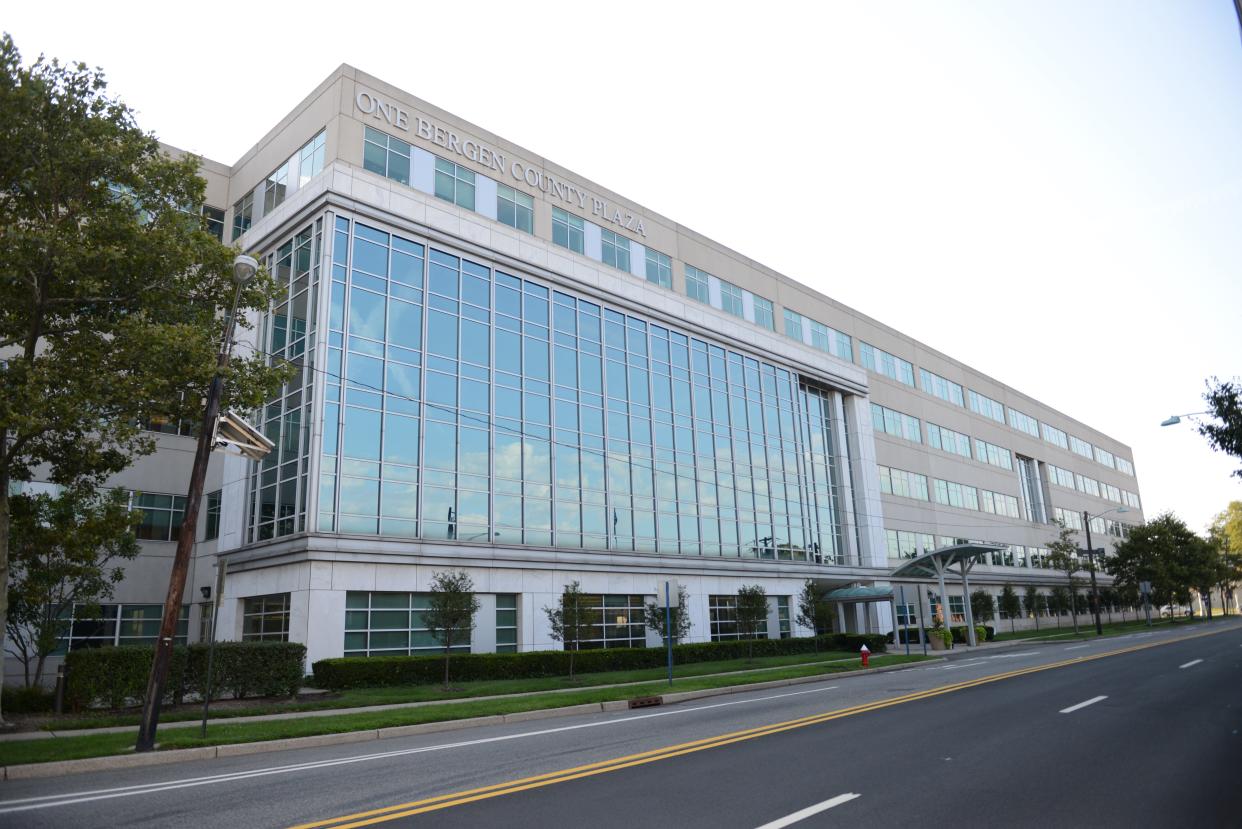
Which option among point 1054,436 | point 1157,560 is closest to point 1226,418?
point 1157,560

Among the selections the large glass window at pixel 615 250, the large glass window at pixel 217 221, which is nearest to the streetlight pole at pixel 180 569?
the large glass window at pixel 217 221

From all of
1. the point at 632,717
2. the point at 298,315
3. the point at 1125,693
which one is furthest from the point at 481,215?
the point at 1125,693

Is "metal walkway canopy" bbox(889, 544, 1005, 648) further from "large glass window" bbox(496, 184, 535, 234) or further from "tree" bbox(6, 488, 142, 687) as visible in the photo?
"tree" bbox(6, 488, 142, 687)

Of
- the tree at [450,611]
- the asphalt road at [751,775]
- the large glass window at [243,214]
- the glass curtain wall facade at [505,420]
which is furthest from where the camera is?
the large glass window at [243,214]

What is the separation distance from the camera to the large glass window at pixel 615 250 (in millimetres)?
38594

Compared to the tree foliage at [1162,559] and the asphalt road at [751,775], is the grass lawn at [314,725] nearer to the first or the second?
the asphalt road at [751,775]

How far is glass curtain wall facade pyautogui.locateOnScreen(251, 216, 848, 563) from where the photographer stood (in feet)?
90.8

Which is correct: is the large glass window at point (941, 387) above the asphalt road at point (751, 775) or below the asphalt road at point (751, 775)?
above

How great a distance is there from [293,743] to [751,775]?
27.8 feet

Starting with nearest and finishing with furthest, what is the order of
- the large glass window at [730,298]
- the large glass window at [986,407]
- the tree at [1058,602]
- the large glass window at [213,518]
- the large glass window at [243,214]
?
the large glass window at [213,518], the large glass window at [243,214], the large glass window at [730,298], the tree at [1058,602], the large glass window at [986,407]

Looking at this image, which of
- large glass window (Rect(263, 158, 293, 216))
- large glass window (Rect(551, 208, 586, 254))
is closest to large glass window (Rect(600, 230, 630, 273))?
large glass window (Rect(551, 208, 586, 254))

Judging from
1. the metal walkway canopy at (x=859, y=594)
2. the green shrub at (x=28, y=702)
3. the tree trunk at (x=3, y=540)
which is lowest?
the green shrub at (x=28, y=702)

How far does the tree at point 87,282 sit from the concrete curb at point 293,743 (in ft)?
21.0

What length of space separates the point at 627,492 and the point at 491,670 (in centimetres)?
1192
